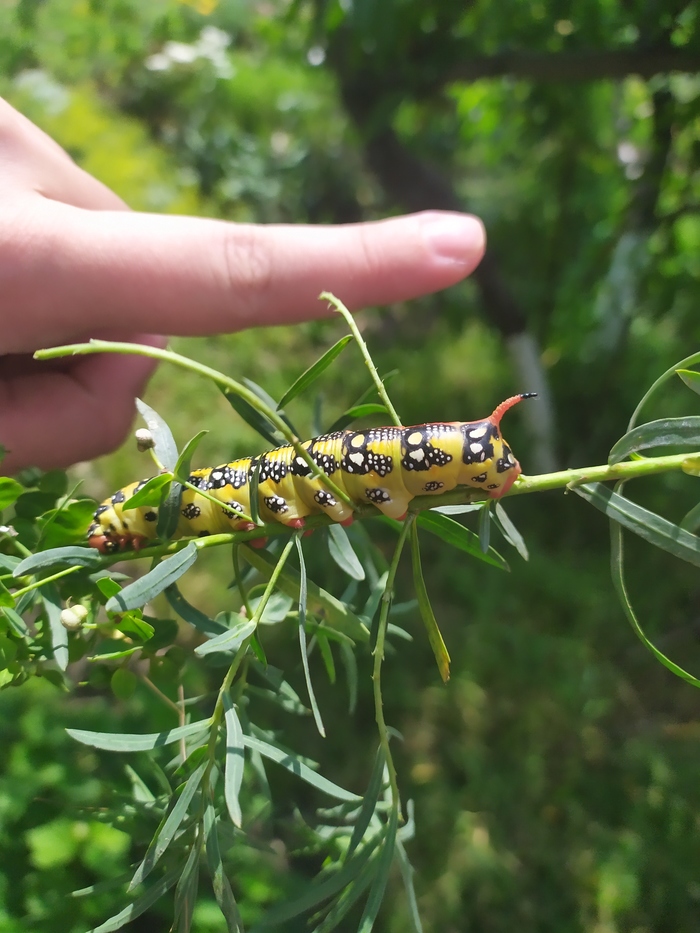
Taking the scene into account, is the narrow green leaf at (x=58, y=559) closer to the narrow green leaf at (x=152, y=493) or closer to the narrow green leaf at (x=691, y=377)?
the narrow green leaf at (x=152, y=493)

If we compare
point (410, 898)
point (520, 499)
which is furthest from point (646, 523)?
point (520, 499)

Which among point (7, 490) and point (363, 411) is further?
point (363, 411)

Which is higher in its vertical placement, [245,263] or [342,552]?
[245,263]

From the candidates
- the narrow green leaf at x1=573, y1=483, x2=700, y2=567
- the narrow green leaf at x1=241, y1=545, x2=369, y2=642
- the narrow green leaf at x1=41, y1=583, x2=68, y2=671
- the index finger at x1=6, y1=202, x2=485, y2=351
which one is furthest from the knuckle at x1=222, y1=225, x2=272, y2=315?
the narrow green leaf at x1=573, y1=483, x2=700, y2=567

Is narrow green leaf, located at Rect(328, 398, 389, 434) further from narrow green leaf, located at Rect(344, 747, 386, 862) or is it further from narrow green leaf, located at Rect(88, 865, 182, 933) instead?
narrow green leaf, located at Rect(88, 865, 182, 933)

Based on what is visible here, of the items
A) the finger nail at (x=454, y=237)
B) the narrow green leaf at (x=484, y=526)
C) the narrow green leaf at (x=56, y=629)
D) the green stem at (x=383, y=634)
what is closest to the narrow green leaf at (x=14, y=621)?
the narrow green leaf at (x=56, y=629)

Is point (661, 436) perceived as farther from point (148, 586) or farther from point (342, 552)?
point (148, 586)

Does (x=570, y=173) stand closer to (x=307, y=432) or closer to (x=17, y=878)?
(x=307, y=432)

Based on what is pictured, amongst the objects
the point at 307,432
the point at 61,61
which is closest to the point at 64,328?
the point at 307,432
